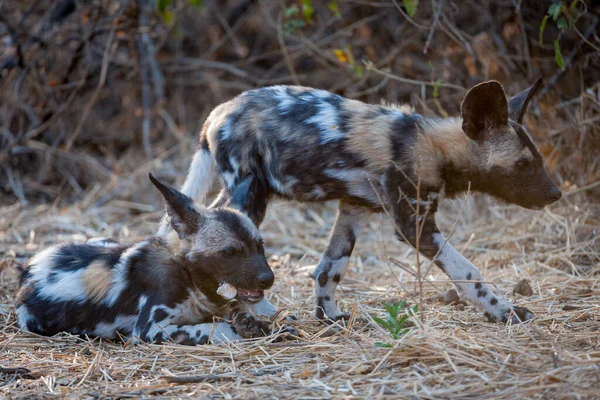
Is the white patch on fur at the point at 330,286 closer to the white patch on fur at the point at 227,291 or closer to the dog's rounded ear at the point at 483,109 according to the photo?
the white patch on fur at the point at 227,291

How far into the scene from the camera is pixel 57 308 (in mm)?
4039

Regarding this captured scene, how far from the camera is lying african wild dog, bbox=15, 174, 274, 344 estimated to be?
386cm

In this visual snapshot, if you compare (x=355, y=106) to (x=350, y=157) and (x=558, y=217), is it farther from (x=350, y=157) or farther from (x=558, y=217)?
(x=558, y=217)

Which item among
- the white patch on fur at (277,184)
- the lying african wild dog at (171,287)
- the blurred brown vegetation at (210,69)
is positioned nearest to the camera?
the lying african wild dog at (171,287)

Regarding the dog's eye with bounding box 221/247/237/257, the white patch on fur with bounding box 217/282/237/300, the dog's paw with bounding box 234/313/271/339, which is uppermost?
the dog's eye with bounding box 221/247/237/257

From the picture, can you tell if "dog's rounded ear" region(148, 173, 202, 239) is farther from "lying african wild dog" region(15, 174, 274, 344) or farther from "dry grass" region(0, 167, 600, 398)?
"dry grass" region(0, 167, 600, 398)

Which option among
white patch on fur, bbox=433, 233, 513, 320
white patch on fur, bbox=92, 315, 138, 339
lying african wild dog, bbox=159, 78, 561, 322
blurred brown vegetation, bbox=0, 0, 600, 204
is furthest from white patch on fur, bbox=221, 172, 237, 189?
blurred brown vegetation, bbox=0, 0, 600, 204

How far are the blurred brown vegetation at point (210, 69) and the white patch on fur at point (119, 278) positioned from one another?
2.70 metres

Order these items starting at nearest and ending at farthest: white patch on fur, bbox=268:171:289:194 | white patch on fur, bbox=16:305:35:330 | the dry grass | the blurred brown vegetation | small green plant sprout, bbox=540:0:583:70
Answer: the dry grass
white patch on fur, bbox=16:305:35:330
white patch on fur, bbox=268:171:289:194
small green plant sprout, bbox=540:0:583:70
the blurred brown vegetation

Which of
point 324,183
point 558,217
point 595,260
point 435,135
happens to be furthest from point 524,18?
point 324,183

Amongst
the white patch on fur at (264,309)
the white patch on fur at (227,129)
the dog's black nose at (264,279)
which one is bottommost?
the white patch on fur at (264,309)

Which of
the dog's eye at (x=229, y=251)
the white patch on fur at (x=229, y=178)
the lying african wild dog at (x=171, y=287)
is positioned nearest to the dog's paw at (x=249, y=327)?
the lying african wild dog at (x=171, y=287)

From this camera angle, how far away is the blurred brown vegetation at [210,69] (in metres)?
6.43

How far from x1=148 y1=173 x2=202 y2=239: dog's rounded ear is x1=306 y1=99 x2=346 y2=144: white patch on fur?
0.87m
